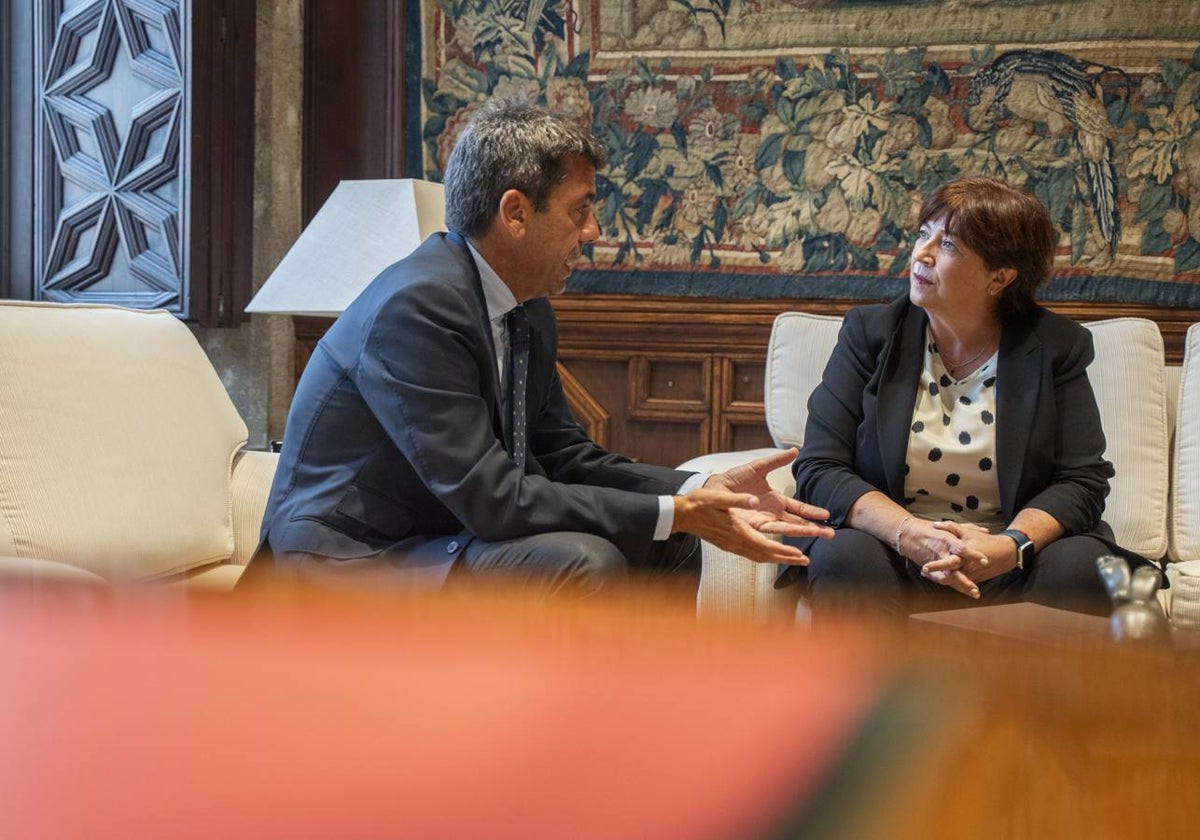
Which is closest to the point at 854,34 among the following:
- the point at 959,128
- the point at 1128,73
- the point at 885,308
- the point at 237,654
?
the point at 959,128

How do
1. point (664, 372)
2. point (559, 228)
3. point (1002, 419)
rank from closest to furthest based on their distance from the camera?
point (559, 228) < point (1002, 419) < point (664, 372)

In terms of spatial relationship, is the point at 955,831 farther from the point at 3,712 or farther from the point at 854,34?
the point at 854,34

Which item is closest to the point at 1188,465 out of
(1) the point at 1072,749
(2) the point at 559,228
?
(2) the point at 559,228

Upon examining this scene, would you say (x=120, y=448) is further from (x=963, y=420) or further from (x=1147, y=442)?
(x=1147, y=442)

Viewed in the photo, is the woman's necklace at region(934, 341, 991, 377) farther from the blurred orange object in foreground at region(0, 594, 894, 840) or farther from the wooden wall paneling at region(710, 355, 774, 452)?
the blurred orange object in foreground at region(0, 594, 894, 840)

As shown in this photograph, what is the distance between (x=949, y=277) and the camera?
2688 mm

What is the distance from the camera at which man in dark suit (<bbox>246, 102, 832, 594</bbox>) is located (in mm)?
1960

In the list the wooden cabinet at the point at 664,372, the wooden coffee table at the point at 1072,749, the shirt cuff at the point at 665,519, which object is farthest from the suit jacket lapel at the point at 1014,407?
the wooden coffee table at the point at 1072,749

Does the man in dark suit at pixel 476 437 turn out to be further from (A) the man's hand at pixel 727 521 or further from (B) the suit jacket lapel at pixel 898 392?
(B) the suit jacket lapel at pixel 898 392

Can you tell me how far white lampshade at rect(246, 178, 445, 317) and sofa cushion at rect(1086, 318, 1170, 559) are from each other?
185 cm

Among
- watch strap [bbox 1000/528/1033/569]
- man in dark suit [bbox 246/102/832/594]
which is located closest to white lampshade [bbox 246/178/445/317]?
man in dark suit [bbox 246/102/832/594]

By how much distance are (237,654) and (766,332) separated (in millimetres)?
3816

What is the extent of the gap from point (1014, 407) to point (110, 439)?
6.24 ft

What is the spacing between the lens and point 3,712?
203 mm
